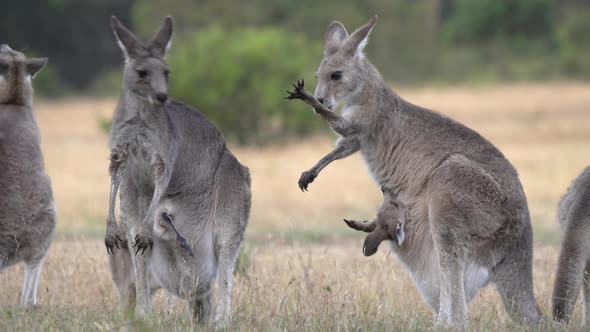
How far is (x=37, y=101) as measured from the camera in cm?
4469

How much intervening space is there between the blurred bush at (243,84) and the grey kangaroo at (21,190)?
1820cm

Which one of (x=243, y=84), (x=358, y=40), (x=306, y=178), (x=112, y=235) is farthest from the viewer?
(x=243, y=84)

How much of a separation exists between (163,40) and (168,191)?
1.01 metres

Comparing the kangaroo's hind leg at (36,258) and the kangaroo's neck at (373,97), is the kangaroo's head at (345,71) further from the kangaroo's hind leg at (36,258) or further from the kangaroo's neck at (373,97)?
the kangaroo's hind leg at (36,258)

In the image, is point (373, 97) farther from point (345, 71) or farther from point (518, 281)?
point (518, 281)

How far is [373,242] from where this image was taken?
6.54 m

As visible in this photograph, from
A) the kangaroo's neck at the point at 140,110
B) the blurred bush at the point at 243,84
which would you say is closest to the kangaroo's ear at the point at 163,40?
the kangaroo's neck at the point at 140,110

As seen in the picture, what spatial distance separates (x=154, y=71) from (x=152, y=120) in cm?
31

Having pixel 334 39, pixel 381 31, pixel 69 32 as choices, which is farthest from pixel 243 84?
pixel 69 32

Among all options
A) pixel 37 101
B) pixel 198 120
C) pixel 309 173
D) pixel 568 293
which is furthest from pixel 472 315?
pixel 37 101

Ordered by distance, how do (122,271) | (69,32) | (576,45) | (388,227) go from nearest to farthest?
1. (388,227)
2. (122,271)
3. (576,45)
4. (69,32)

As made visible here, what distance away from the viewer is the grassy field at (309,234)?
6.28 meters

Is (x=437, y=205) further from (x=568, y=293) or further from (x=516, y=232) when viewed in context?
(x=568, y=293)

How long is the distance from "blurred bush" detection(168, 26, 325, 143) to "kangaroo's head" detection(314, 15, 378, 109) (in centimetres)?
1812
